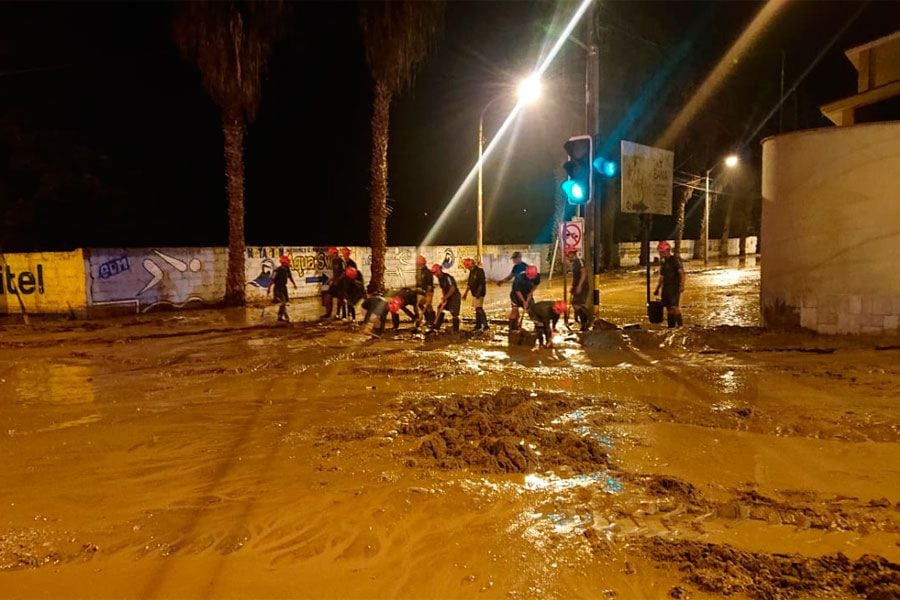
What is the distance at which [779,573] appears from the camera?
146 inches

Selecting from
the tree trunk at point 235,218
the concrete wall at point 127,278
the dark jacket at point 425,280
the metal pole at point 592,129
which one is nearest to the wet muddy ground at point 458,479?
the metal pole at point 592,129

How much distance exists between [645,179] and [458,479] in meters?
10.9

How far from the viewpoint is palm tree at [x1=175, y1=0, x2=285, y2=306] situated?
59.4 ft

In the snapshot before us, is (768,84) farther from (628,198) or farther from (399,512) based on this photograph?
(399,512)

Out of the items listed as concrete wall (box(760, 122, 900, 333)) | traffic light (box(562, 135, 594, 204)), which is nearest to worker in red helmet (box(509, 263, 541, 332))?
traffic light (box(562, 135, 594, 204))

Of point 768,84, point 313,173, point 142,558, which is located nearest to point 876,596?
point 142,558

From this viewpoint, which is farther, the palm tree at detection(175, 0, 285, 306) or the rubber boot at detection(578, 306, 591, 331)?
the palm tree at detection(175, 0, 285, 306)

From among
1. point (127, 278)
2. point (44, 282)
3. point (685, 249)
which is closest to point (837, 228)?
point (127, 278)

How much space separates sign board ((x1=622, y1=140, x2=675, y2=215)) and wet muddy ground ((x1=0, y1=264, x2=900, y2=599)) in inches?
189

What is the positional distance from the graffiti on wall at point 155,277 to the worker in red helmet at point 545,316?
40.5 ft

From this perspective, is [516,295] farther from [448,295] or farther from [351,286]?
[351,286]

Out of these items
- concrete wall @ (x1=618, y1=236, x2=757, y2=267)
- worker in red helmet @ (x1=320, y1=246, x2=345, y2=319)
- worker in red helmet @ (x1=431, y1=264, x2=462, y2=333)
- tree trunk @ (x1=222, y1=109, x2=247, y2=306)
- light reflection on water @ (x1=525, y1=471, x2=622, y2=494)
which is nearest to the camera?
light reflection on water @ (x1=525, y1=471, x2=622, y2=494)

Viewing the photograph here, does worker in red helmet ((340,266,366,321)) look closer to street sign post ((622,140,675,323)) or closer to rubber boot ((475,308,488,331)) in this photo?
rubber boot ((475,308,488,331))

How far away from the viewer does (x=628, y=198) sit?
13.8 metres
